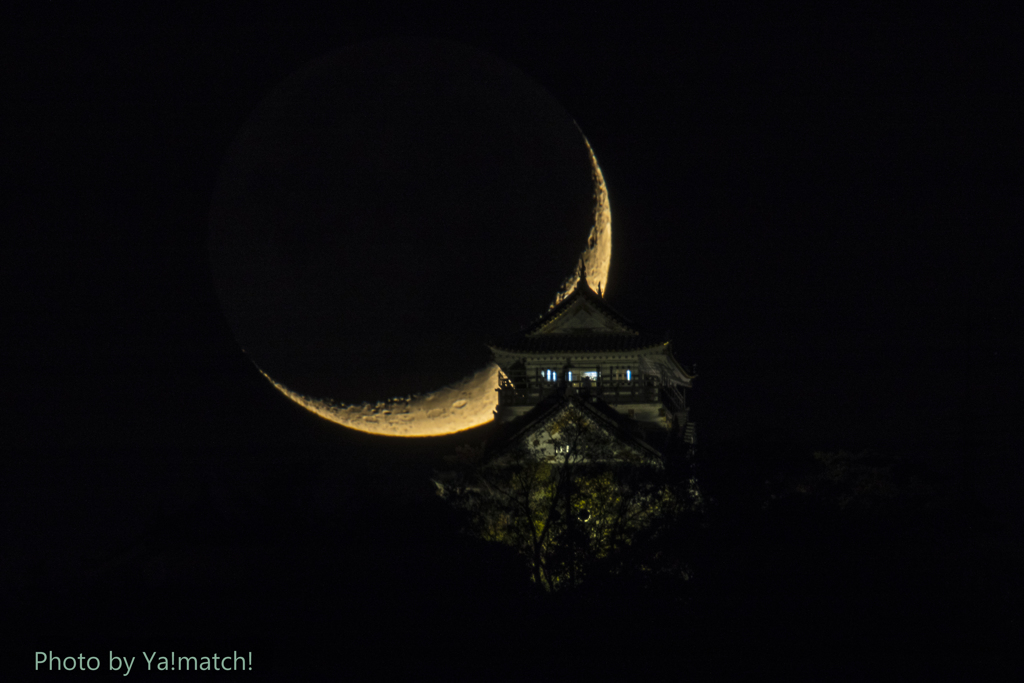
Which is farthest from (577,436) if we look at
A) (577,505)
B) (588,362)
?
(588,362)

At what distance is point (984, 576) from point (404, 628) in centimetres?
1344

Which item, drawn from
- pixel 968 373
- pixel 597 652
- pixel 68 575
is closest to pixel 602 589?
pixel 597 652

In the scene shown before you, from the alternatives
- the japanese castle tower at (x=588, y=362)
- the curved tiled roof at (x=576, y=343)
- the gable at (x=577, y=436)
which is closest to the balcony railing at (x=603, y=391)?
the japanese castle tower at (x=588, y=362)

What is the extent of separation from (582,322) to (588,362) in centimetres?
161

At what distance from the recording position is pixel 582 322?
4381cm

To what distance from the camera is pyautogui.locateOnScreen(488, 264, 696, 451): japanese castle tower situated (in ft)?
136

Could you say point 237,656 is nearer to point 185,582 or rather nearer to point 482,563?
point 482,563

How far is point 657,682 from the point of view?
85.7 ft

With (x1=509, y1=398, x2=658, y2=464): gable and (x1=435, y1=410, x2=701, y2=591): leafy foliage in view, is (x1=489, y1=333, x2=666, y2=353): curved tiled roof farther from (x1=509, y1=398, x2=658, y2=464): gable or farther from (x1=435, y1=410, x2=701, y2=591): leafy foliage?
(x1=435, y1=410, x2=701, y2=591): leafy foliage

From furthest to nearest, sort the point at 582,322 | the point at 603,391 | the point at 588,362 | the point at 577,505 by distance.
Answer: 1. the point at 582,322
2. the point at 588,362
3. the point at 603,391
4. the point at 577,505

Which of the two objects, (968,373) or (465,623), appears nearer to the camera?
(465,623)

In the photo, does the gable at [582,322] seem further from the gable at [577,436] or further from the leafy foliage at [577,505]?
the leafy foliage at [577,505]

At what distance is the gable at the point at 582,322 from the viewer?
43562 millimetres

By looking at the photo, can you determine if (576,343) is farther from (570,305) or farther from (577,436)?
(577,436)
